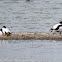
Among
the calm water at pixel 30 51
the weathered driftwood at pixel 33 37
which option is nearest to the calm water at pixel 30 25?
the calm water at pixel 30 51

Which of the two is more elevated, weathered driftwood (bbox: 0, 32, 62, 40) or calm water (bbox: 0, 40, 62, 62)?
calm water (bbox: 0, 40, 62, 62)

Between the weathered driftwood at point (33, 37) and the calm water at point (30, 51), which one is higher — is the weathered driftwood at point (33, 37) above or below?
below

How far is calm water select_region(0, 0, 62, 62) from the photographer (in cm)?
1583

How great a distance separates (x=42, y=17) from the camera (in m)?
31.8

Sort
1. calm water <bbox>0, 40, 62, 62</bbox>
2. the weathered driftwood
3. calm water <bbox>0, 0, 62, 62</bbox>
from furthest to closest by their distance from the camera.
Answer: the weathered driftwood < calm water <bbox>0, 0, 62, 62</bbox> < calm water <bbox>0, 40, 62, 62</bbox>

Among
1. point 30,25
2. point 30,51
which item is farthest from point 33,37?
point 30,25

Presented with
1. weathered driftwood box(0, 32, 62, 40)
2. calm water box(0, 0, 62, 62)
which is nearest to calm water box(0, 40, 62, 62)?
Answer: calm water box(0, 0, 62, 62)

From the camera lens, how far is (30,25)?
2750cm

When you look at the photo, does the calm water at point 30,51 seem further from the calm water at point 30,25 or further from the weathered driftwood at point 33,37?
the weathered driftwood at point 33,37

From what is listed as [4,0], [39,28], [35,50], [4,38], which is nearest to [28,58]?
[35,50]

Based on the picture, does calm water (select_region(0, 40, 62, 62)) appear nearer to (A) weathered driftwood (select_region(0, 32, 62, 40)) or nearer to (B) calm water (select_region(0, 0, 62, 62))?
(B) calm water (select_region(0, 0, 62, 62))

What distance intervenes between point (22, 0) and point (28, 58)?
2808 centimetres

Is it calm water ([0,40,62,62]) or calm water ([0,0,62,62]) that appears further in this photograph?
calm water ([0,0,62,62])

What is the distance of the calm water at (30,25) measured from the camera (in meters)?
15.8
